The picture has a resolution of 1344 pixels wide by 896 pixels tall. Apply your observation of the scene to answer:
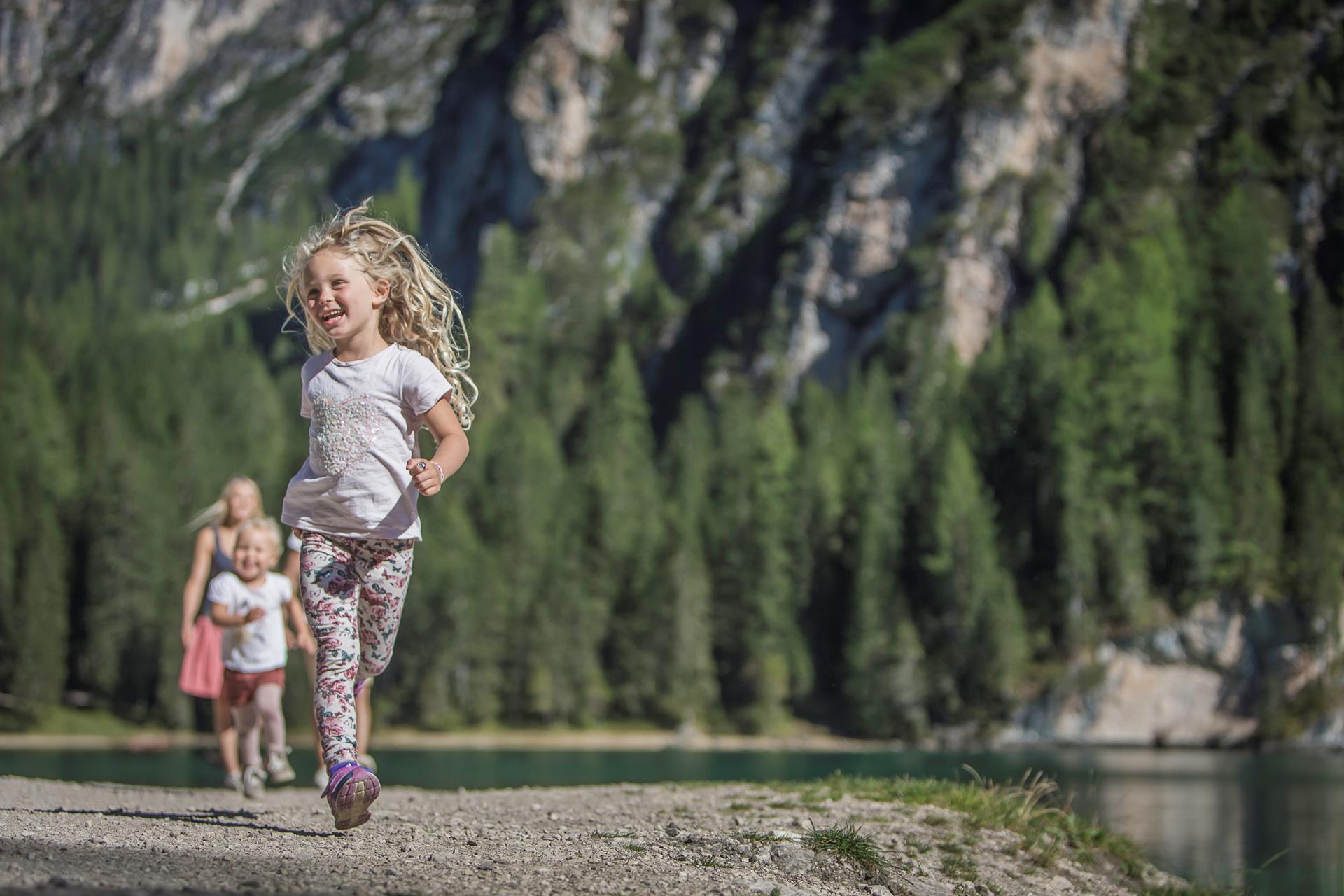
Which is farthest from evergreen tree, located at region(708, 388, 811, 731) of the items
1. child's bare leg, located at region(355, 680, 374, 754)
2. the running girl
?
the running girl

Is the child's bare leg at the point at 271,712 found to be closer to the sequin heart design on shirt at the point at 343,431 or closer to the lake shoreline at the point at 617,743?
A: the sequin heart design on shirt at the point at 343,431

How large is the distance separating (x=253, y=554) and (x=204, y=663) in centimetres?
218

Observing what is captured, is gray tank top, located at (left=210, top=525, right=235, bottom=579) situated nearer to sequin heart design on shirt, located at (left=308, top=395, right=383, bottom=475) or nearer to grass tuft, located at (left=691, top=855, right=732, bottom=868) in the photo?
sequin heart design on shirt, located at (left=308, top=395, right=383, bottom=475)

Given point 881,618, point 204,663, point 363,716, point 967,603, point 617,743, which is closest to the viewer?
point 363,716

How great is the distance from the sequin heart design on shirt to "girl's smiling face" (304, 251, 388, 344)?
1.35ft

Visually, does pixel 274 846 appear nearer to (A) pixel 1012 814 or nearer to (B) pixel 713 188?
(A) pixel 1012 814

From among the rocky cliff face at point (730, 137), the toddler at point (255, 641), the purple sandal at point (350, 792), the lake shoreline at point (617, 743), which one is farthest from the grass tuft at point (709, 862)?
the rocky cliff face at point (730, 137)

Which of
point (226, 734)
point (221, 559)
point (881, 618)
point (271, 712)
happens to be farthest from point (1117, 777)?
point (271, 712)

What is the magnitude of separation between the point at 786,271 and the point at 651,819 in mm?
102872

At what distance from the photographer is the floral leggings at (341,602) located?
7.01 meters

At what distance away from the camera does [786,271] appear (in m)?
110

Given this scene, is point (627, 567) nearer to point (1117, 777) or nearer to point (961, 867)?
point (1117, 777)

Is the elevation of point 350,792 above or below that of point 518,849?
above

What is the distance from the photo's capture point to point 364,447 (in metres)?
7.10
